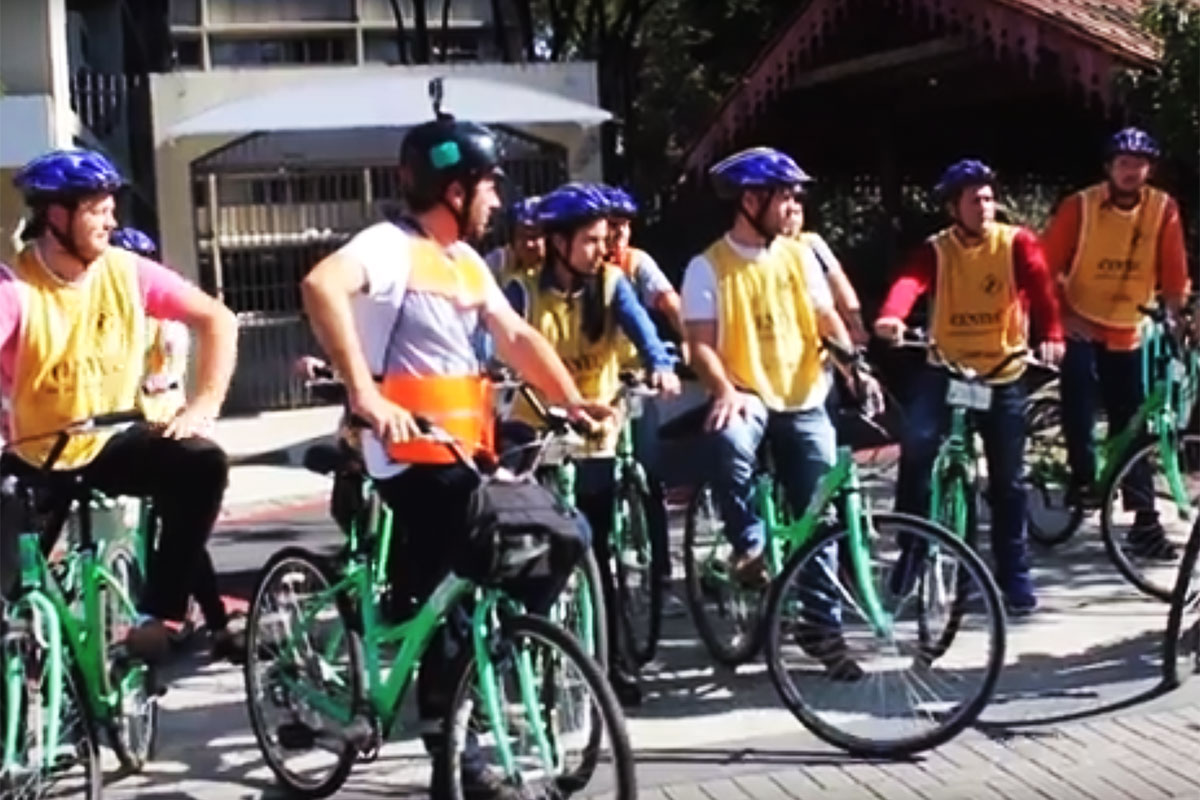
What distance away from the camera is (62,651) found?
5.12 m

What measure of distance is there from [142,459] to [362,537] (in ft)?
2.13

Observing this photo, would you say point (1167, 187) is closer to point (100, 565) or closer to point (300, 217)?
point (100, 565)

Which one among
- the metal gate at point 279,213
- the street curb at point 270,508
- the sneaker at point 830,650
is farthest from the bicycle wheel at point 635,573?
the metal gate at point 279,213

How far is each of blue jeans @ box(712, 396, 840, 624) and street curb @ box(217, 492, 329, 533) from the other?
22.4 ft

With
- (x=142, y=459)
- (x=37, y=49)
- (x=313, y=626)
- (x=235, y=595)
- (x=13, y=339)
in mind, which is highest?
(x=37, y=49)

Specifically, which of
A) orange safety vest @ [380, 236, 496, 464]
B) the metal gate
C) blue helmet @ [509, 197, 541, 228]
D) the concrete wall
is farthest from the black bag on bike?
the concrete wall

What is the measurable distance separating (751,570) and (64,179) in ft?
8.65

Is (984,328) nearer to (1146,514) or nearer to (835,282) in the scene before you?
(835,282)

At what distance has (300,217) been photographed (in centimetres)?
2120

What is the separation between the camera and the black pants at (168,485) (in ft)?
18.3

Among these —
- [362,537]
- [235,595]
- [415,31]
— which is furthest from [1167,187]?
[415,31]

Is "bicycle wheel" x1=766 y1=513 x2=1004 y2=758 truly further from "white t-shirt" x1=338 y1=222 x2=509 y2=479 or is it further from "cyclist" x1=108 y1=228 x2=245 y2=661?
"cyclist" x1=108 y1=228 x2=245 y2=661

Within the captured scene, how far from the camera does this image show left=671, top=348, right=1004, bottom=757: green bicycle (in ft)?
20.1

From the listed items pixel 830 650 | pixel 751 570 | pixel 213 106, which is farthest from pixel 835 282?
pixel 213 106
